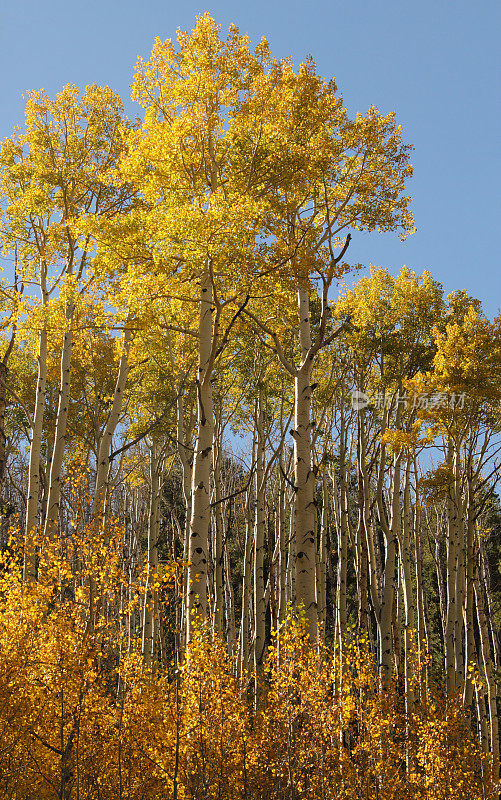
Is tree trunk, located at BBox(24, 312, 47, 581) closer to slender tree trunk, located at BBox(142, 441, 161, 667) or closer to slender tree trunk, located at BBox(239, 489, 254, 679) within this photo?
slender tree trunk, located at BBox(142, 441, 161, 667)

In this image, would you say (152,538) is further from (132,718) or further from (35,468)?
(132,718)

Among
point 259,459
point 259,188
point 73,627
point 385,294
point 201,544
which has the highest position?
point 385,294

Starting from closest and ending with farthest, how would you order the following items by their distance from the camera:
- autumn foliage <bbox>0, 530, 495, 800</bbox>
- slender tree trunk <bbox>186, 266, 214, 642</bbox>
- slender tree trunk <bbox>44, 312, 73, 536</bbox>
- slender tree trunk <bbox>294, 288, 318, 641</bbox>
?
autumn foliage <bbox>0, 530, 495, 800</bbox> → slender tree trunk <bbox>186, 266, 214, 642</bbox> → slender tree trunk <bbox>294, 288, 318, 641</bbox> → slender tree trunk <bbox>44, 312, 73, 536</bbox>

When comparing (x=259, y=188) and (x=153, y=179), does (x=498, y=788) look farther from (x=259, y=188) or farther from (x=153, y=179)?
(x=153, y=179)

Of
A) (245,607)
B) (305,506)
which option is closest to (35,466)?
(305,506)

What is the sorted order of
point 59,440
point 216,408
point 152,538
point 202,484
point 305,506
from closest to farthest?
point 202,484, point 305,506, point 59,440, point 152,538, point 216,408

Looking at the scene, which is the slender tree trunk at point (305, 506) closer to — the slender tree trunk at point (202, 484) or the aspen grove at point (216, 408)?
the aspen grove at point (216, 408)

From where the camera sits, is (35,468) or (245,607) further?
(245,607)

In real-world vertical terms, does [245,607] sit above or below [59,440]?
below

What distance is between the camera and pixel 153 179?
7.99 metres

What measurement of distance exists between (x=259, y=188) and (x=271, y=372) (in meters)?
7.04

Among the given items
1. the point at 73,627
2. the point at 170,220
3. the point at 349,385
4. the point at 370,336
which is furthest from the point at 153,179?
the point at 349,385

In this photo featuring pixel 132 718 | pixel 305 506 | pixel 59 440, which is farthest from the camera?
pixel 59 440

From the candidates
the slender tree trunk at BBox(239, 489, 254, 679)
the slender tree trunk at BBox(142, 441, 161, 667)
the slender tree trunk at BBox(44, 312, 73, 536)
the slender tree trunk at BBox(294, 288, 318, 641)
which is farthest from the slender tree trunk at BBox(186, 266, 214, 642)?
the slender tree trunk at BBox(239, 489, 254, 679)
